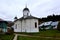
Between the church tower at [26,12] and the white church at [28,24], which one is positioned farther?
the church tower at [26,12]

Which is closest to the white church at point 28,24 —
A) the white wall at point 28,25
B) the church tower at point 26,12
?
the white wall at point 28,25

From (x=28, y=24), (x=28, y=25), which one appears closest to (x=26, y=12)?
(x=28, y=24)

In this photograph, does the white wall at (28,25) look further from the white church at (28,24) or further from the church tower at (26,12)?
the church tower at (26,12)

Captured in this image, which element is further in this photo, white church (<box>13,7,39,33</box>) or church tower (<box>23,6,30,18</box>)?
church tower (<box>23,6,30,18</box>)

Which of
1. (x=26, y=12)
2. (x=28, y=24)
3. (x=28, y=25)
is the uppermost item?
(x=26, y=12)

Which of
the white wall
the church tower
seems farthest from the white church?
the church tower

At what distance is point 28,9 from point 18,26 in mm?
6046

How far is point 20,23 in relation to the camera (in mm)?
50312

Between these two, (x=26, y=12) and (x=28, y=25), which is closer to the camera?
(x=28, y=25)

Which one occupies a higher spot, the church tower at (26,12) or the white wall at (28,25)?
the church tower at (26,12)

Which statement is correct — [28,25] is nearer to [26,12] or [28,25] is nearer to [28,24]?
[28,24]

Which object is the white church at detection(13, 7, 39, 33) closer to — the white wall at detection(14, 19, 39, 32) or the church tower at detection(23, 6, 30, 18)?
the white wall at detection(14, 19, 39, 32)

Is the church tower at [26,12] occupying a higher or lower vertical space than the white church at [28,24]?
higher

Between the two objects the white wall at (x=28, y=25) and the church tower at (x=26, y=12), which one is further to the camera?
the church tower at (x=26, y=12)
